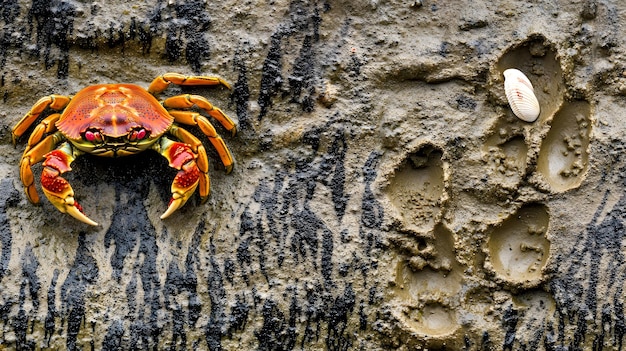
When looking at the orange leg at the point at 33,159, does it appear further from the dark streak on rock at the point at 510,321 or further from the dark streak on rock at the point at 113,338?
the dark streak on rock at the point at 510,321

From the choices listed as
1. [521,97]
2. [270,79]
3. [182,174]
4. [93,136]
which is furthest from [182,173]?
[521,97]

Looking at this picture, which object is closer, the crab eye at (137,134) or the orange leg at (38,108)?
the crab eye at (137,134)

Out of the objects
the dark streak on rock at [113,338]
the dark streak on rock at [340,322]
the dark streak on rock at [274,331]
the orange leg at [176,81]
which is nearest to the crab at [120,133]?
the orange leg at [176,81]

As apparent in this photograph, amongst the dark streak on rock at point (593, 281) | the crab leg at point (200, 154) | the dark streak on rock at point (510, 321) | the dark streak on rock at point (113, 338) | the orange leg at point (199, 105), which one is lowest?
the dark streak on rock at point (113, 338)

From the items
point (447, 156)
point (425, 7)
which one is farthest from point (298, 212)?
point (425, 7)

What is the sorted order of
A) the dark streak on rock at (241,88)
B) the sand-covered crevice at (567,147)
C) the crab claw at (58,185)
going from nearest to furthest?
the crab claw at (58,185), the sand-covered crevice at (567,147), the dark streak on rock at (241,88)

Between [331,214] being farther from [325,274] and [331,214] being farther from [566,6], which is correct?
[566,6]

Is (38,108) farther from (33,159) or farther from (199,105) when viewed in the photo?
(199,105)

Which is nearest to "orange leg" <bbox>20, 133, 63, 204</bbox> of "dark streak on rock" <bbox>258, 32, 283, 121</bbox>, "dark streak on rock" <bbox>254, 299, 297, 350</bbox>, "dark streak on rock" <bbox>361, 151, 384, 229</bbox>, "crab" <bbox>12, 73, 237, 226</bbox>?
"crab" <bbox>12, 73, 237, 226</bbox>
